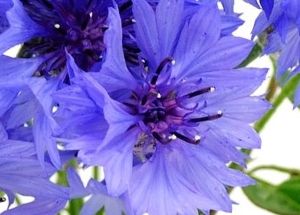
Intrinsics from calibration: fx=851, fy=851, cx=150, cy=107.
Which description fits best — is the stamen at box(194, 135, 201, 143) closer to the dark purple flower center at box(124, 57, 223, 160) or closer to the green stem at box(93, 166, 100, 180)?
the dark purple flower center at box(124, 57, 223, 160)

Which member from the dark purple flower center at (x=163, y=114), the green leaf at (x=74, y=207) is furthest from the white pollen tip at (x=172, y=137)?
the green leaf at (x=74, y=207)

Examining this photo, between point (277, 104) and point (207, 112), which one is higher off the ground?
point (207, 112)

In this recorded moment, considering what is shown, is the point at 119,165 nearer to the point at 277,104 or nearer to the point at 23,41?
the point at 23,41

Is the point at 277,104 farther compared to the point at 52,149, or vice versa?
the point at 277,104

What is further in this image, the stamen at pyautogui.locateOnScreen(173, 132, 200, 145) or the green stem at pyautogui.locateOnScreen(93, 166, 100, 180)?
the green stem at pyautogui.locateOnScreen(93, 166, 100, 180)

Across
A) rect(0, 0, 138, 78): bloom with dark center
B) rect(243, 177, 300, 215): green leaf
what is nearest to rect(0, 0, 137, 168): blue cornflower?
rect(0, 0, 138, 78): bloom with dark center

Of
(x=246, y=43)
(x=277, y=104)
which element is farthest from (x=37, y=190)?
(x=277, y=104)

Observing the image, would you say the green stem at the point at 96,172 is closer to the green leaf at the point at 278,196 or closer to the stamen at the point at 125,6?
the green leaf at the point at 278,196
